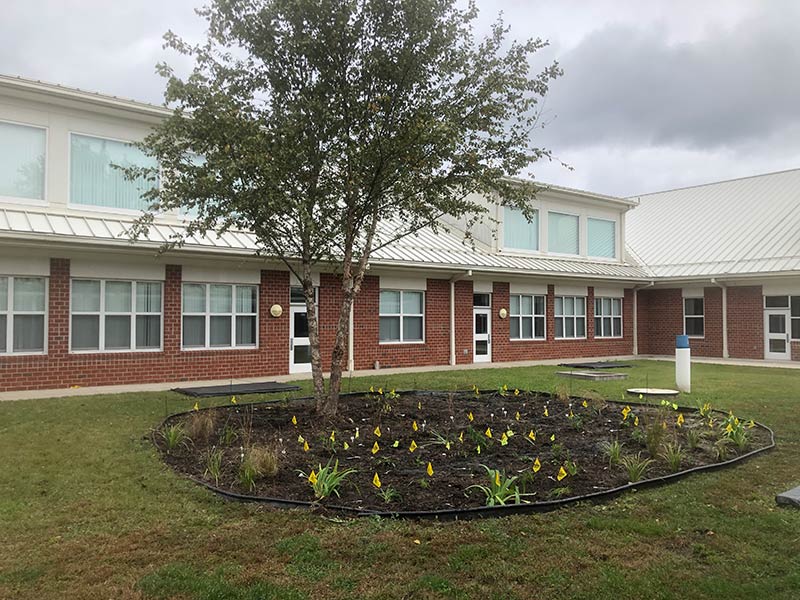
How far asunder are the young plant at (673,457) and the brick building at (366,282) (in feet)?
17.0

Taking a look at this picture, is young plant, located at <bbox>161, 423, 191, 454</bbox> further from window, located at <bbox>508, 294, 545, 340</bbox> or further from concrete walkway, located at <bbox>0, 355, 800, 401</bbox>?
window, located at <bbox>508, 294, 545, 340</bbox>

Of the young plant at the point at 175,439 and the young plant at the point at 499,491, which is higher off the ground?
the young plant at the point at 175,439

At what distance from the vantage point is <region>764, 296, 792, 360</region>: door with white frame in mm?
21531

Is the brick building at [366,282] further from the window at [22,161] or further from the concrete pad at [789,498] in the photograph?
the concrete pad at [789,498]

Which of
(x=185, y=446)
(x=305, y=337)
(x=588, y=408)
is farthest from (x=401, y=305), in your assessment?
(x=185, y=446)

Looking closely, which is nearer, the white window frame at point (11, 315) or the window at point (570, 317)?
the white window frame at point (11, 315)

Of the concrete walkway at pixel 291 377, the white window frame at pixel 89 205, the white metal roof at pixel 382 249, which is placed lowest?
the concrete walkway at pixel 291 377

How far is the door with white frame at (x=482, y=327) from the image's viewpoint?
2016cm

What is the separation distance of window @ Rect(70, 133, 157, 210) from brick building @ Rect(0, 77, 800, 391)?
0.03 meters

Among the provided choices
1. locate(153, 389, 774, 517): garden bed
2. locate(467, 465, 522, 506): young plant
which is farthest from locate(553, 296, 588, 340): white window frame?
locate(467, 465, 522, 506): young plant

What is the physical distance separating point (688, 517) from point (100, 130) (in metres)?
14.2

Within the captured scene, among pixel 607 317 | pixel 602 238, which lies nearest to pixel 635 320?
pixel 607 317

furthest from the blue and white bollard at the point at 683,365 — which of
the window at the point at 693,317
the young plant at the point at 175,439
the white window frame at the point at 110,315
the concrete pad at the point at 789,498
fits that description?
the window at the point at 693,317

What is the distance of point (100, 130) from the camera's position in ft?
46.8
